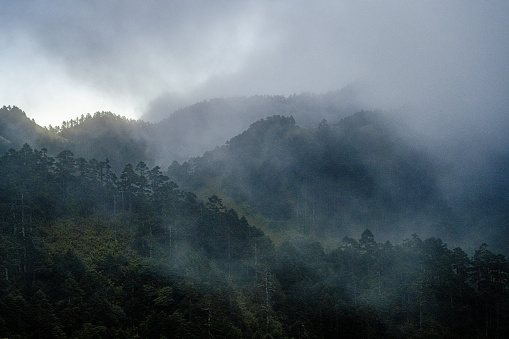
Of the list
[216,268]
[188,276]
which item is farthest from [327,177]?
[188,276]

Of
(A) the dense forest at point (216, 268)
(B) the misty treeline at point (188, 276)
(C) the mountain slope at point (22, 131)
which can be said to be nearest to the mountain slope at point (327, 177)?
(A) the dense forest at point (216, 268)

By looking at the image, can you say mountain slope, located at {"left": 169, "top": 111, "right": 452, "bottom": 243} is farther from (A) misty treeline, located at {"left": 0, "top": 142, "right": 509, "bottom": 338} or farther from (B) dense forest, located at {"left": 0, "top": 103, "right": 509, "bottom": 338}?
(A) misty treeline, located at {"left": 0, "top": 142, "right": 509, "bottom": 338}

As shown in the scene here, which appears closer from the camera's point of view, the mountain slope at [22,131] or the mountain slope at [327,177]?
the mountain slope at [327,177]

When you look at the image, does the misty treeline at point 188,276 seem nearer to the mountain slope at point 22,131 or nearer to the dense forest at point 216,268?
the dense forest at point 216,268

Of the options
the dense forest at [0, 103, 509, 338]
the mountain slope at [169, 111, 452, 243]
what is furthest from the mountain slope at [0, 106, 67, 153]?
the mountain slope at [169, 111, 452, 243]

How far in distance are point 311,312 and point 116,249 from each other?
41194mm

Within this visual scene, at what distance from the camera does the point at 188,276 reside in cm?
7606

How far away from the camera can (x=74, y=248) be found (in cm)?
8175

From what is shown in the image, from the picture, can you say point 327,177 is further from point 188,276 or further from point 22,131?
point 22,131

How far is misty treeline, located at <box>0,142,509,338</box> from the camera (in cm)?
6544

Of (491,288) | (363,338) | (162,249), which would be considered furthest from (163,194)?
(491,288)

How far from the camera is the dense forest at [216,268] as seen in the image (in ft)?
217

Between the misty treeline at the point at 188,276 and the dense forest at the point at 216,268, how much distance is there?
0.80 ft

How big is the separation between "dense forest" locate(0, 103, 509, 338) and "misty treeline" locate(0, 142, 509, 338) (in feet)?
0.80
